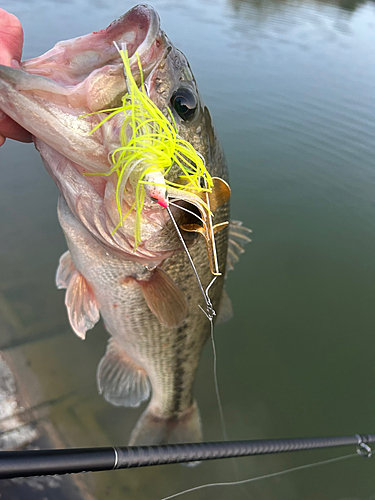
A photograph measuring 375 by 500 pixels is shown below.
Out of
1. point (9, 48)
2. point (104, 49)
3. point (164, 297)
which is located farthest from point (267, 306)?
point (9, 48)

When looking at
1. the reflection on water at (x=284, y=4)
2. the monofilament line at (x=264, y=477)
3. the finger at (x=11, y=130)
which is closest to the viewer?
the finger at (x=11, y=130)

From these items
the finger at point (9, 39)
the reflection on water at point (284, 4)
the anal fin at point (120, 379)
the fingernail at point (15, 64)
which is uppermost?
the reflection on water at point (284, 4)

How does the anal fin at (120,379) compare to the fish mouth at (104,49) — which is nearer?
the fish mouth at (104,49)

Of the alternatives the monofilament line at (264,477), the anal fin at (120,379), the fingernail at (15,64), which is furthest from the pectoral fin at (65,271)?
the monofilament line at (264,477)

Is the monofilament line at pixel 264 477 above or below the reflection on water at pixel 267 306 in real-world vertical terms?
below

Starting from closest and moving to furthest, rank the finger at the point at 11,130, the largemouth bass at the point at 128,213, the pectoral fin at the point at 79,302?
1. the largemouth bass at the point at 128,213
2. the finger at the point at 11,130
3. the pectoral fin at the point at 79,302

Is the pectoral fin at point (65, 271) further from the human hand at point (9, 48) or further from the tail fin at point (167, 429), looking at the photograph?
the tail fin at point (167, 429)

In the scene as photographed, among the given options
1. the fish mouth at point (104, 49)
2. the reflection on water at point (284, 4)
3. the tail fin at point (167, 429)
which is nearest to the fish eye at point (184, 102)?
the fish mouth at point (104, 49)

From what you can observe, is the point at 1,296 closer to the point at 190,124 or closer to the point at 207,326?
the point at 207,326
